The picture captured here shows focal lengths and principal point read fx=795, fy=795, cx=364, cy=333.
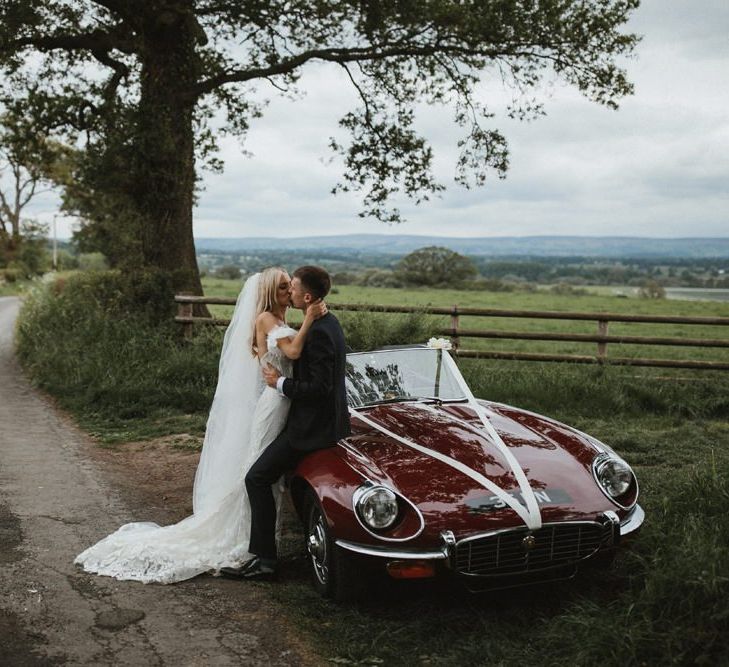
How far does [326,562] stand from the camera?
470 cm

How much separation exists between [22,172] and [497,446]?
57.0 meters

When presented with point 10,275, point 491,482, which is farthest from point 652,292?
point 491,482

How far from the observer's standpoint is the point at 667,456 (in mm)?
8359

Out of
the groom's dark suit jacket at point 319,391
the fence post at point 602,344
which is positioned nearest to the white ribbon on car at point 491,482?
the groom's dark suit jacket at point 319,391

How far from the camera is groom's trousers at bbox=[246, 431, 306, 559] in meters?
5.23

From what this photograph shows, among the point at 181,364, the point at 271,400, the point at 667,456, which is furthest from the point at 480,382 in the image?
the point at 271,400

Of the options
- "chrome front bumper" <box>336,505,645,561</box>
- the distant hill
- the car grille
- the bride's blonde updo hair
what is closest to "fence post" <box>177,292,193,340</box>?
the bride's blonde updo hair

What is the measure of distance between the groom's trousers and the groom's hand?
36 centimetres

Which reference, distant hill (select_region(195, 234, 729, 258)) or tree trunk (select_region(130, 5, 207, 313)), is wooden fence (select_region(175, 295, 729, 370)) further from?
distant hill (select_region(195, 234, 729, 258))

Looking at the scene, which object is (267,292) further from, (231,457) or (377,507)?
(377,507)

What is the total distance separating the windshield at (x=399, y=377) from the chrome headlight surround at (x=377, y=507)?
57.4 inches

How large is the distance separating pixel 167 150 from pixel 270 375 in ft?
35.6

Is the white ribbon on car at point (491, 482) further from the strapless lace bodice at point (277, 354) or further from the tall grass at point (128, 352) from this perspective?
the tall grass at point (128, 352)

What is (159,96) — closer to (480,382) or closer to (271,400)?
(480,382)
